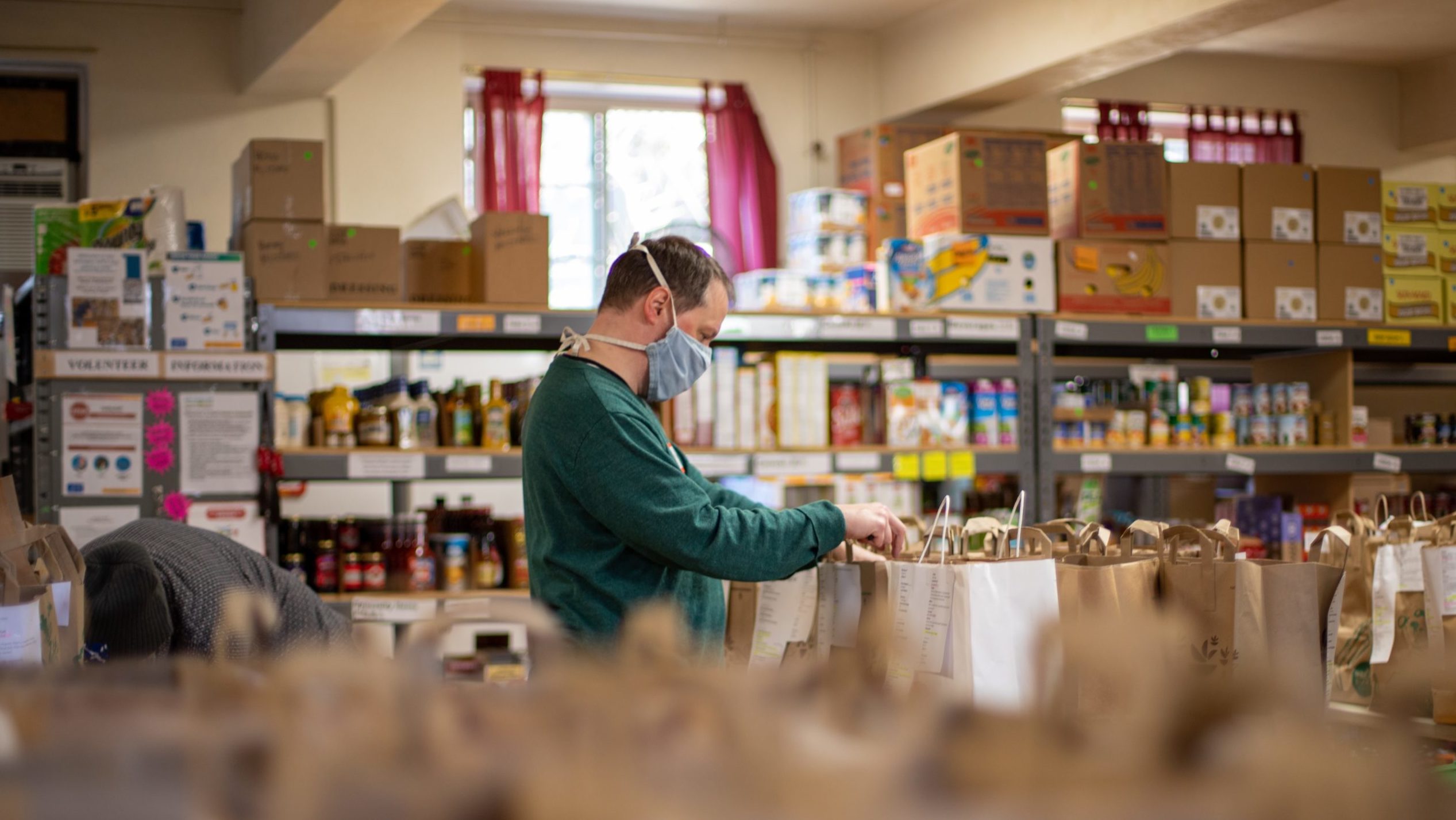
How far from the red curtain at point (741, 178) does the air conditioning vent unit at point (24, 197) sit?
364cm

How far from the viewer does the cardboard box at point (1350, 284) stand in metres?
5.28

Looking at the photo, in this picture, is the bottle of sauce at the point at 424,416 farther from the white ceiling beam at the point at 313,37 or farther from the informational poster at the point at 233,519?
the white ceiling beam at the point at 313,37

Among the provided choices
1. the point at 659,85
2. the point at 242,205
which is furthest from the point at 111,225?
the point at 659,85

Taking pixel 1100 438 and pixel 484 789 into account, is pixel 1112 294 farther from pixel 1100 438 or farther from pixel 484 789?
pixel 484 789

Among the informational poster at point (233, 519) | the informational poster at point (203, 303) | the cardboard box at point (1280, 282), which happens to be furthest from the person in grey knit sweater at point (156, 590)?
the cardboard box at point (1280, 282)

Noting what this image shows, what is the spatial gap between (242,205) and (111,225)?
18.0 inches

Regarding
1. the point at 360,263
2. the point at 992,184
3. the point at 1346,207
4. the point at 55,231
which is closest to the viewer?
the point at 55,231

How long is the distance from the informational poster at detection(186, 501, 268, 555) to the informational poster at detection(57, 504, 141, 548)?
168mm

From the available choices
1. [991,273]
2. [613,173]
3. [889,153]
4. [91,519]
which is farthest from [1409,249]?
[91,519]

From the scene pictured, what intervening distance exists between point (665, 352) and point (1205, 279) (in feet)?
11.1

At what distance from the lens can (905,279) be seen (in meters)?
4.93

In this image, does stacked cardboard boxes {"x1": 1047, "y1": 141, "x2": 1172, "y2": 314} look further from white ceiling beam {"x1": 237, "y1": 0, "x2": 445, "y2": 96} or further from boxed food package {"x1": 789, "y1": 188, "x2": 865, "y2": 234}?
white ceiling beam {"x1": 237, "y1": 0, "x2": 445, "y2": 96}

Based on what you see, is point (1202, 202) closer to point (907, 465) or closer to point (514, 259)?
point (907, 465)

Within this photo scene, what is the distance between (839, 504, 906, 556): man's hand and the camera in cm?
240
